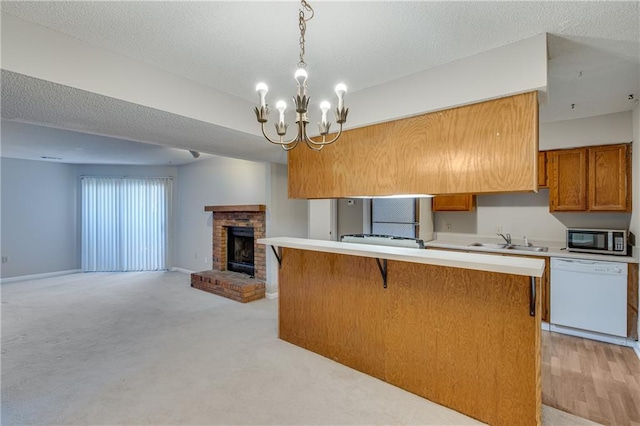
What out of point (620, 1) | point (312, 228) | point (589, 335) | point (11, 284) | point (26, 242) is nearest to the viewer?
point (620, 1)

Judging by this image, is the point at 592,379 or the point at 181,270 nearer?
the point at 592,379

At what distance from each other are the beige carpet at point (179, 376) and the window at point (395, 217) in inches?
82.8

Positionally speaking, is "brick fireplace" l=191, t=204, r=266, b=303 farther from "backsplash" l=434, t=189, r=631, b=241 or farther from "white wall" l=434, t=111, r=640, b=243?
"backsplash" l=434, t=189, r=631, b=241

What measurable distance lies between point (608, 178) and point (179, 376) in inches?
190

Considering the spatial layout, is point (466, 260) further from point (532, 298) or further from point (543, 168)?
point (543, 168)

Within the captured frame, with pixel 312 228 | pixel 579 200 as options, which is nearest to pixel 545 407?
pixel 579 200

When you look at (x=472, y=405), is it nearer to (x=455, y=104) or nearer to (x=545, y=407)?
(x=545, y=407)

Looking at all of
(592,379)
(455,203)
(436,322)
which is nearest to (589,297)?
(592,379)

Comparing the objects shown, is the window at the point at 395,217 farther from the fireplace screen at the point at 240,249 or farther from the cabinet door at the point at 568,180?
the fireplace screen at the point at 240,249

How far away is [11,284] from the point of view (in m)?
5.70

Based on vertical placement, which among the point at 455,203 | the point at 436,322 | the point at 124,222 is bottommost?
the point at 436,322

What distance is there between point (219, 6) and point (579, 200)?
419 centimetres

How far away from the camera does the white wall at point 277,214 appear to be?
496 centimetres

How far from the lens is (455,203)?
4480mm
